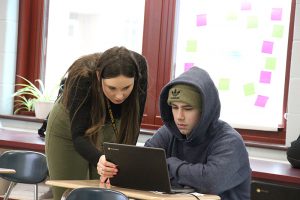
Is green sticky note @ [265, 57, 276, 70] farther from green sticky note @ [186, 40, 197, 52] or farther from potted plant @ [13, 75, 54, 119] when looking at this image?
potted plant @ [13, 75, 54, 119]

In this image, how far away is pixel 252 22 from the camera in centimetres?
402

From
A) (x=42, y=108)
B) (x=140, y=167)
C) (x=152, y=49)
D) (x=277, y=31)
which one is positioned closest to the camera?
(x=140, y=167)

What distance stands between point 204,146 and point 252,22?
198cm

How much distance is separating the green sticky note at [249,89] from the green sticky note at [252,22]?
17.3 inches

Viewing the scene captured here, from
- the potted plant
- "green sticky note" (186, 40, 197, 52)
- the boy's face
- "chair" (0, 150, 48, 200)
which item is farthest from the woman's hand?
the potted plant

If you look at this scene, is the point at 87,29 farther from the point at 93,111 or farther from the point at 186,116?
the point at 186,116

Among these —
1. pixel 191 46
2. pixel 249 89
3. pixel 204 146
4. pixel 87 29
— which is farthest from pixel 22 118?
pixel 204 146

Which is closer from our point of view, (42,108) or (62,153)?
(62,153)

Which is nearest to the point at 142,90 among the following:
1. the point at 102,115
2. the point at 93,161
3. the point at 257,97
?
the point at 102,115

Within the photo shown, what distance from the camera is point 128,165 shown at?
2.14 m

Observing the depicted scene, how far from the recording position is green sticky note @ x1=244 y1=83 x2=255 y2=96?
158 inches

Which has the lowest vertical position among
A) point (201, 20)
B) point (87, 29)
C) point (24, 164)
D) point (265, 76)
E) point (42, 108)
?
point (24, 164)

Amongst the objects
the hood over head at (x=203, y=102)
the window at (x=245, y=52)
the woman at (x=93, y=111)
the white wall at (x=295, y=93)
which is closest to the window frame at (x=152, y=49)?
the window at (x=245, y=52)

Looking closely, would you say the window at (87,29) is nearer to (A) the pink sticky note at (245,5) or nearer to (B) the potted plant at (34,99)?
(B) the potted plant at (34,99)
